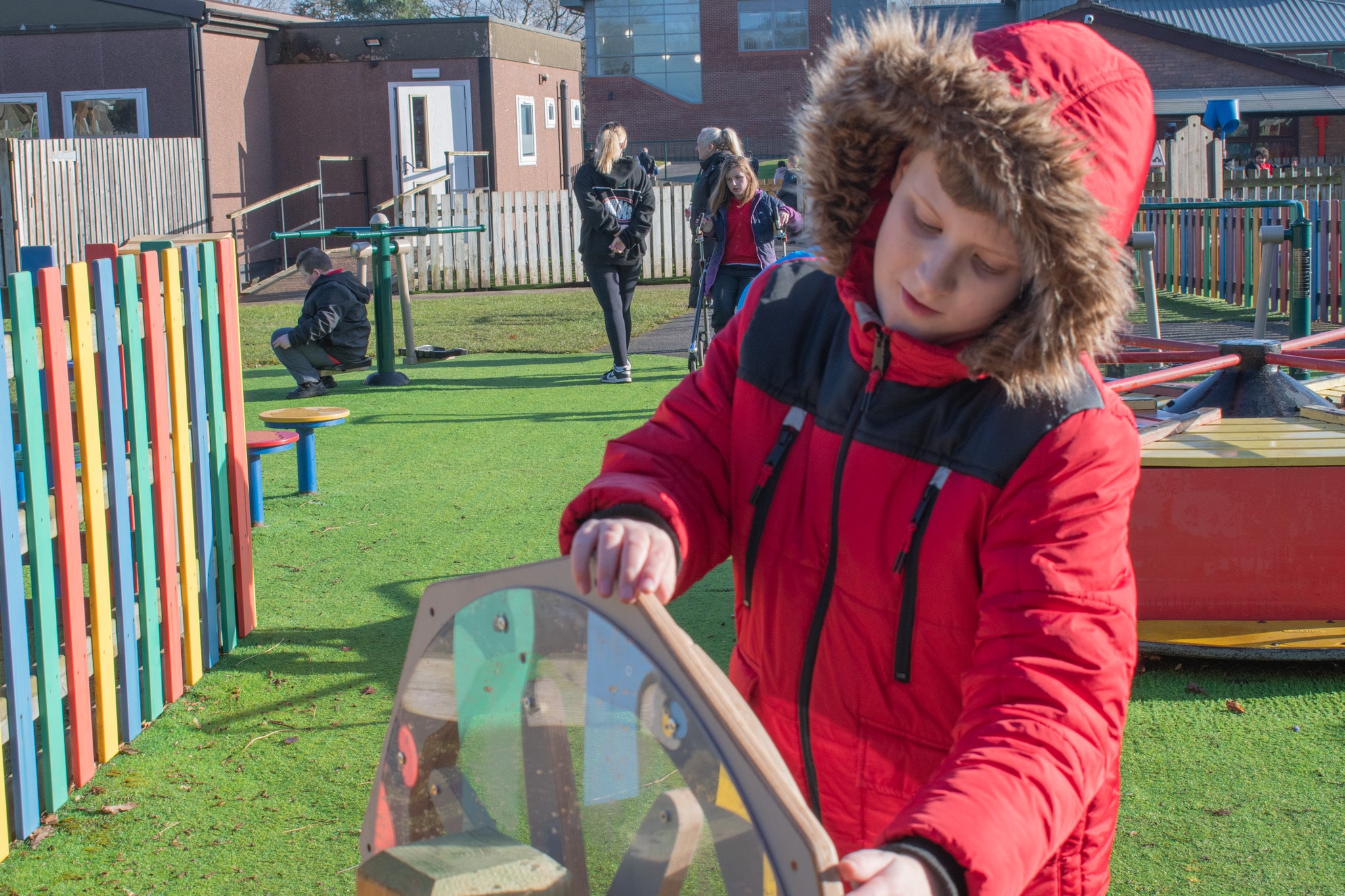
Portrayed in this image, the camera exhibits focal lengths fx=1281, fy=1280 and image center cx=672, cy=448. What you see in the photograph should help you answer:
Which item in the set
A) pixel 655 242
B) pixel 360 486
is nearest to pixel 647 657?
pixel 360 486

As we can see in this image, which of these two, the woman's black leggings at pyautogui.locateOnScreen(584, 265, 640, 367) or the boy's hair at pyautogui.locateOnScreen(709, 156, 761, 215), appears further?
the woman's black leggings at pyautogui.locateOnScreen(584, 265, 640, 367)

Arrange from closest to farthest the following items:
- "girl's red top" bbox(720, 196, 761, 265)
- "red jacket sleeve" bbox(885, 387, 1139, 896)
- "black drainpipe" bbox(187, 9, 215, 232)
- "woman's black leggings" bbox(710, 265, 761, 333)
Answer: "red jacket sleeve" bbox(885, 387, 1139, 896) < "girl's red top" bbox(720, 196, 761, 265) < "woman's black leggings" bbox(710, 265, 761, 333) < "black drainpipe" bbox(187, 9, 215, 232)

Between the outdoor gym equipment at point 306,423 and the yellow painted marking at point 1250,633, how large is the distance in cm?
412

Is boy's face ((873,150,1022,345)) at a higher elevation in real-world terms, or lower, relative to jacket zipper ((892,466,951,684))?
higher

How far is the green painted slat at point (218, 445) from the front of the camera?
4.48 metres

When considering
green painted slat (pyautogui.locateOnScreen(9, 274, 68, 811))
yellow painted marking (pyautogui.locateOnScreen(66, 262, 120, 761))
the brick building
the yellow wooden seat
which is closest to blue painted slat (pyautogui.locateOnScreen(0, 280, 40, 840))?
green painted slat (pyautogui.locateOnScreen(9, 274, 68, 811))

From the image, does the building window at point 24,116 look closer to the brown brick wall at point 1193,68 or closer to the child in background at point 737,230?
the child in background at point 737,230

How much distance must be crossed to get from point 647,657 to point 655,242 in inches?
758

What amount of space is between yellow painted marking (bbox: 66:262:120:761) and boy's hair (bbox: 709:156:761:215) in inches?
247

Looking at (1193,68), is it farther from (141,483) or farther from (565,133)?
(141,483)

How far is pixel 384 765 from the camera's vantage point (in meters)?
1.44

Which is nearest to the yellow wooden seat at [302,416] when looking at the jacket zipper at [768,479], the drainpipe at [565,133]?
the jacket zipper at [768,479]

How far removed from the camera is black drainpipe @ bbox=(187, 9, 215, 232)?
67.6 feet

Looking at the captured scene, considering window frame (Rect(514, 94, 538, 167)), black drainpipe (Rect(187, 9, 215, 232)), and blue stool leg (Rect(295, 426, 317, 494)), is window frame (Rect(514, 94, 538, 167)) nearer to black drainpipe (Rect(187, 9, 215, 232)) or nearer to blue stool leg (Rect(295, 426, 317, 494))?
black drainpipe (Rect(187, 9, 215, 232))
